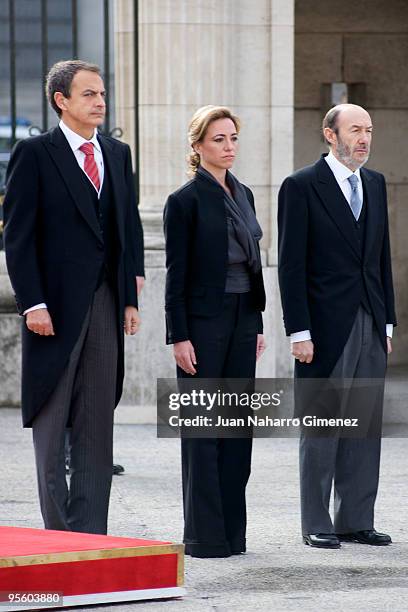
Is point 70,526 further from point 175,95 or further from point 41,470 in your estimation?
point 175,95

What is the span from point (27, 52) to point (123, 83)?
726 millimetres

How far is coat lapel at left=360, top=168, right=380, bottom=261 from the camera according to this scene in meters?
7.28

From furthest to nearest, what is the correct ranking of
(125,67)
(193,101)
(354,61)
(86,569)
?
(354,61)
(125,67)
(193,101)
(86,569)

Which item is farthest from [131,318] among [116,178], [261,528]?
[261,528]

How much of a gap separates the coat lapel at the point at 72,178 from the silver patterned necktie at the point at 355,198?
48.9 inches

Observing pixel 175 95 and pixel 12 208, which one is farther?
pixel 175 95

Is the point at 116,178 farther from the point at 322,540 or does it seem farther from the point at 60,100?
the point at 322,540

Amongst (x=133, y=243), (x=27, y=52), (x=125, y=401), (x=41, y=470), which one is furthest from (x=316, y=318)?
(x=27, y=52)

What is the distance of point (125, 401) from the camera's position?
11430mm

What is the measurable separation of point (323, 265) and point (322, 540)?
43.8 inches

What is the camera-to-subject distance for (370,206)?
7.34 metres

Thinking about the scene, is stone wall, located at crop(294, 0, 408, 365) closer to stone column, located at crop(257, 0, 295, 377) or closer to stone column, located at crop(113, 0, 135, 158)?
stone column, located at crop(257, 0, 295, 377)

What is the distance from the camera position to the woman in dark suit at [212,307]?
272 inches

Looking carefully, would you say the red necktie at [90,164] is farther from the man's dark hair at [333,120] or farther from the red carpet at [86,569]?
the red carpet at [86,569]
